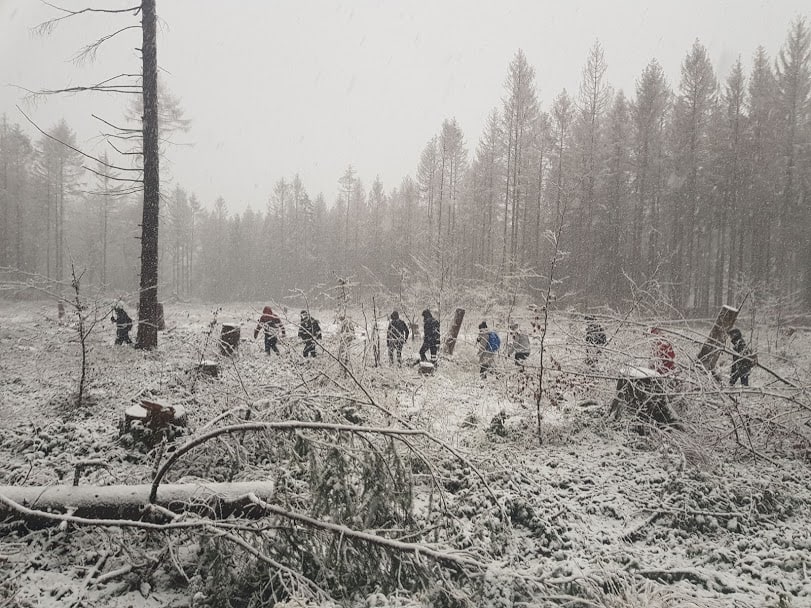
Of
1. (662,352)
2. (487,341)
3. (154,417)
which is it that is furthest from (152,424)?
(662,352)

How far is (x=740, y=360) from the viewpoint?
17.2ft

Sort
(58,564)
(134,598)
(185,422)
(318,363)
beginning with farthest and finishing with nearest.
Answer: (318,363), (185,422), (58,564), (134,598)

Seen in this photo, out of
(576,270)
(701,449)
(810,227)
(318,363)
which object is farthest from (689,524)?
(810,227)

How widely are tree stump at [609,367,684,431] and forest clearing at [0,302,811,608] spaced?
18 cm

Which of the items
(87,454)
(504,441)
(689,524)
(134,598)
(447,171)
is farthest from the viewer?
(447,171)

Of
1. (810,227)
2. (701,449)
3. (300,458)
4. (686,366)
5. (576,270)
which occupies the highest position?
(810,227)

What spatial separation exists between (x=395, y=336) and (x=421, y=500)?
6.76m

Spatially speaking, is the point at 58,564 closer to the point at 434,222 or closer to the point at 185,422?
the point at 185,422

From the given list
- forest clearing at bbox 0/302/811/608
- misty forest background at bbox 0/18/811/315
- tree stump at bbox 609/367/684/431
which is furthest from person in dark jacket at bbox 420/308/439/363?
misty forest background at bbox 0/18/811/315

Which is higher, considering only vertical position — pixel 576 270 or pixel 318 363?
pixel 576 270

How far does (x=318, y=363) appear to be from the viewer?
6672mm

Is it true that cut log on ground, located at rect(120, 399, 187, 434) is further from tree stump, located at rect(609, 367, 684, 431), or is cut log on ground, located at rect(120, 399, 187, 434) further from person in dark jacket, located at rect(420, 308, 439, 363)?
person in dark jacket, located at rect(420, 308, 439, 363)

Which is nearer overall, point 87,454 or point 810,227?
point 87,454

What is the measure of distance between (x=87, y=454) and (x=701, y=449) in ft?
22.4
